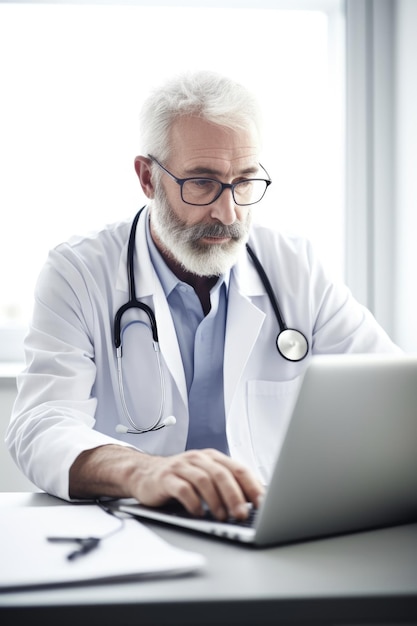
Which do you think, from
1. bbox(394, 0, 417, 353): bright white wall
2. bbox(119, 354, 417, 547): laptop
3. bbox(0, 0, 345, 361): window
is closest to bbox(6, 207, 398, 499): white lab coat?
bbox(119, 354, 417, 547): laptop

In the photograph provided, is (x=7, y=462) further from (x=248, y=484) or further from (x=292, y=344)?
(x=248, y=484)

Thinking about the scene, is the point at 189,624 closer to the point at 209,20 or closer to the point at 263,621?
the point at 263,621

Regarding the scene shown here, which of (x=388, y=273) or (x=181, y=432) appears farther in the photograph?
(x=388, y=273)

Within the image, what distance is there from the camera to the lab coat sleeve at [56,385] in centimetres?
109

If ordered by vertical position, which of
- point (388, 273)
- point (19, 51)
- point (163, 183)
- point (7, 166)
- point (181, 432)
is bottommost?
point (181, 432)

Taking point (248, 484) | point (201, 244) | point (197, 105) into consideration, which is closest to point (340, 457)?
point (248, 484)

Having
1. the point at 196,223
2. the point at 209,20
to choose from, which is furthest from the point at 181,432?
the point at 209,20

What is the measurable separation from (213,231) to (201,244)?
38 mm

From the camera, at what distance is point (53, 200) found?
2467 mm

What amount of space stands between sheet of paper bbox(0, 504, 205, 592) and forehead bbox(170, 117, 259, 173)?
89 centimetres

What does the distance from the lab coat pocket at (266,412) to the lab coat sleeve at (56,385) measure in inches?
13.9

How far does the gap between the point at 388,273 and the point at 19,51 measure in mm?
1419

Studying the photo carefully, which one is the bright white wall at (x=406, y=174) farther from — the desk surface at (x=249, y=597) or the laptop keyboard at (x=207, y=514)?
the desk surface at (x=249, y=597)

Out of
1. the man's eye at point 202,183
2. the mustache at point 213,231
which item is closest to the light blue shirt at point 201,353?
the mustache at point 213,231
